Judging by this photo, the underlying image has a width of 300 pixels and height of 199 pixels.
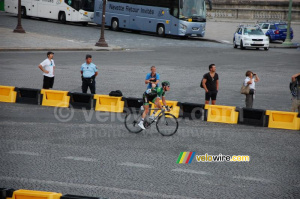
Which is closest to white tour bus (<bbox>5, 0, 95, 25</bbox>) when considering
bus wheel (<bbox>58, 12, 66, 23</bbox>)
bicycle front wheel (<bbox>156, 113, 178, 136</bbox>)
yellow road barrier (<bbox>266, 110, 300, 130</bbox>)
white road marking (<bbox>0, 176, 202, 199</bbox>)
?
bus wheel (<bbox>58, 12, 66, 23</bbox>)

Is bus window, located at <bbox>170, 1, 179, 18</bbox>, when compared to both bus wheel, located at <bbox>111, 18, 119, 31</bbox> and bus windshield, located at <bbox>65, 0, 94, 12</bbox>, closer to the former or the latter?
bus wheel, located at <bbox>111, 18, 119, 31</bbox>

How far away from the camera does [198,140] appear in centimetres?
1216

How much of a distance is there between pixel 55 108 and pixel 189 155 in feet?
20.2

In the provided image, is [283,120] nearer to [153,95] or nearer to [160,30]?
[153,95]

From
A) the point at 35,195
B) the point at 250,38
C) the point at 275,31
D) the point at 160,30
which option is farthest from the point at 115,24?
the point at 35,195

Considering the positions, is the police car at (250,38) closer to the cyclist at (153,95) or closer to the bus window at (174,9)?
the bus window at (174,9)

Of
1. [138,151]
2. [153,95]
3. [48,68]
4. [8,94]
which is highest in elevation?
[48,68]

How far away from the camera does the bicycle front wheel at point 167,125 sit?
1252 cm

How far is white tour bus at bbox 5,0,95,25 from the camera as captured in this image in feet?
158

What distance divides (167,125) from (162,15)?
3078cm

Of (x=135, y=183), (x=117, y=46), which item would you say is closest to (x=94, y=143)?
(x=135, y=183)

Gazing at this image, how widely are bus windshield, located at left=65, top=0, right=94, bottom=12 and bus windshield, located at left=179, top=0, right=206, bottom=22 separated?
33.0 feet

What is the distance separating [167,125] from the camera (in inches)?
497

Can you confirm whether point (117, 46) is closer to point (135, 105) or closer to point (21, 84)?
point (21, 84)
